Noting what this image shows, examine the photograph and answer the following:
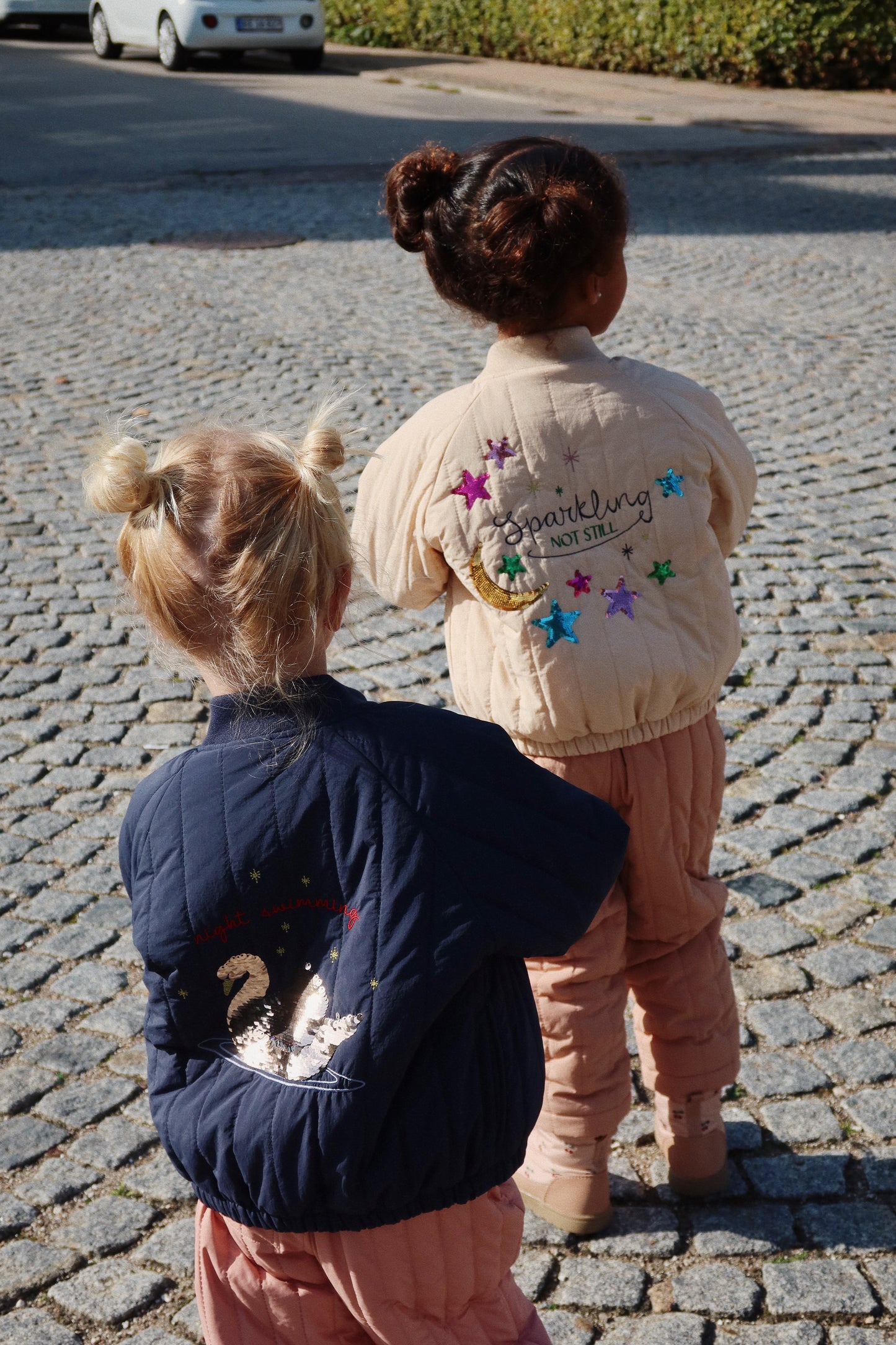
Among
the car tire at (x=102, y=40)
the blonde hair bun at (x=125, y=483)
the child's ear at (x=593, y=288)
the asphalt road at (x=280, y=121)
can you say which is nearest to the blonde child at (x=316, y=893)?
the blonde hair bun at (x=125, y=483)

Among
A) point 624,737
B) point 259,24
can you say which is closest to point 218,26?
point 259,24

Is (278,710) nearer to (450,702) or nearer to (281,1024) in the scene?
(281,1024)

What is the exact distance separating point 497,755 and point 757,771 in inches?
90.7

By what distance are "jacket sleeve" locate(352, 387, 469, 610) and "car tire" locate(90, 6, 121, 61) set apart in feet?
68.4

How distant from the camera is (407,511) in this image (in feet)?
6.62

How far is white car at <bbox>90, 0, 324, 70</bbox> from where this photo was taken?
1780cm

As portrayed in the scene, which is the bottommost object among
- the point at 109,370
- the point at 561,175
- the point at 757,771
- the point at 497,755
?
the point at 757,771

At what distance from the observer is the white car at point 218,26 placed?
1780cm

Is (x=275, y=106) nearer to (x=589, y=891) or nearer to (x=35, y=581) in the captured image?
(x=35, y=581)

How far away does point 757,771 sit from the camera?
3.57 m

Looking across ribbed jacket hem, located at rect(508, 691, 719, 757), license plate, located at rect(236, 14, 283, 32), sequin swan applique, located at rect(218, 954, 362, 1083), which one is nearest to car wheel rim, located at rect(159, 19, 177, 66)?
license plate, located at rect(236, 14, 283, 32)

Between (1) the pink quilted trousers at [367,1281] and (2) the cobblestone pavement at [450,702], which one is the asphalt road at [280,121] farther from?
(1) the pink quilted trousers at [367,1281]

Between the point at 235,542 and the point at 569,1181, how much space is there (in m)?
1.29

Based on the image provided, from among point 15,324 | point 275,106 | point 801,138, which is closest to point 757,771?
point 15,324
